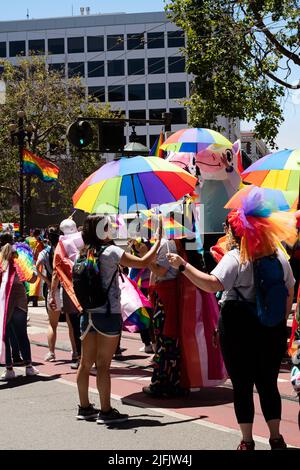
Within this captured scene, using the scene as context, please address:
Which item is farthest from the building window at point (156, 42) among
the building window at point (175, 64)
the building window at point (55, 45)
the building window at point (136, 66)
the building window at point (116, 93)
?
the building window at point (55, 45)

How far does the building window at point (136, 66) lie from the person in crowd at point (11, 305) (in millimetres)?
70460

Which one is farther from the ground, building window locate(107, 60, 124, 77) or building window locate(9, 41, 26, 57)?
building window locate(9, 41, 26, 57)

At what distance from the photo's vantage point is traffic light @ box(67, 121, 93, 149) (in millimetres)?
15312

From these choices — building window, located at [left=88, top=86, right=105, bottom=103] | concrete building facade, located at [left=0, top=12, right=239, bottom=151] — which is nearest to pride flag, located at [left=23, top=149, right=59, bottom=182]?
concrete building facade, located at [left=0, top=12, right=239, bottom=151]

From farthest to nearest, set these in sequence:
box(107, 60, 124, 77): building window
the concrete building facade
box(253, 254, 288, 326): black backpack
Answer: box(107, 60, 124, 77): building window, the concrete building facade, box(253, 254, 288, 326): black backpack

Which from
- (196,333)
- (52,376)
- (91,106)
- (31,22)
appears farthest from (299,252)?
(31,22)

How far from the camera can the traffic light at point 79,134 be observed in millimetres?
15312

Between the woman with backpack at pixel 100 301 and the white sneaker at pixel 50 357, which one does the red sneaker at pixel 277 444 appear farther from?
the white sneaker at pixel 50 357

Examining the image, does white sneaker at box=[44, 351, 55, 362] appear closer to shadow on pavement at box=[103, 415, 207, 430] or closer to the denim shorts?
shadow on pavement at box=[103, 415, 207, 430]

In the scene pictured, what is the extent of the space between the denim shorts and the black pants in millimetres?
1408

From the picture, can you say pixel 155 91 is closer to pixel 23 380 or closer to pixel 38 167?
pixel 38 167

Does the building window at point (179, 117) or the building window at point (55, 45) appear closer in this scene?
the building window at point (179, 117)

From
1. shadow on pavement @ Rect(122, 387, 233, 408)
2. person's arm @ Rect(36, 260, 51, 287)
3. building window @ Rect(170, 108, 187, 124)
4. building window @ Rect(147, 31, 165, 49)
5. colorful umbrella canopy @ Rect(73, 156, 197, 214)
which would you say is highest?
building window @ Rect(147, 31, 165, 49)

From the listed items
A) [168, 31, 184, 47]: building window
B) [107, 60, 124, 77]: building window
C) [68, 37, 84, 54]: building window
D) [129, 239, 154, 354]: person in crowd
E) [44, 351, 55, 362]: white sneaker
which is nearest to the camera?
[129, 239, 154, 354]: person in crowd
